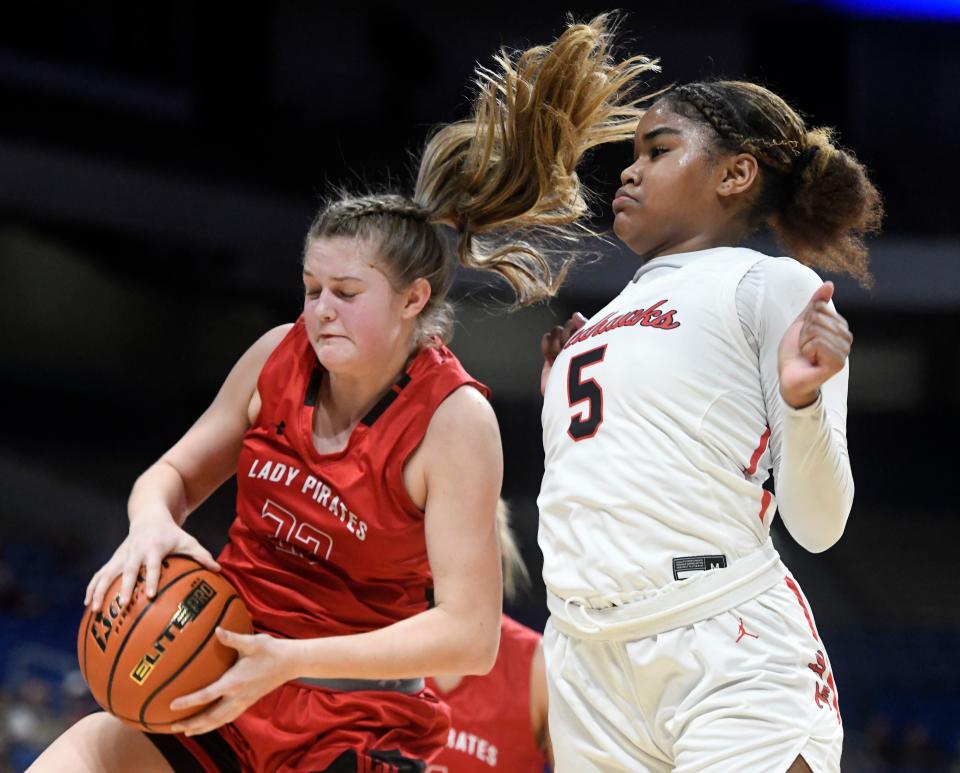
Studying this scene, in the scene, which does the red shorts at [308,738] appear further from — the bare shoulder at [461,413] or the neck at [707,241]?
the neck at [707,241]

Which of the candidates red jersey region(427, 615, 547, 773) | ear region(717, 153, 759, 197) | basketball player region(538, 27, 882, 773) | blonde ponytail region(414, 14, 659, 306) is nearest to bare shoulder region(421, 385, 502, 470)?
basketball player region(538, 27, 882, 773)

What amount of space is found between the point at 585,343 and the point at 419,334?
0.43 m

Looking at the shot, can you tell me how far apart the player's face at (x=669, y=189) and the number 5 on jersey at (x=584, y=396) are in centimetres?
28

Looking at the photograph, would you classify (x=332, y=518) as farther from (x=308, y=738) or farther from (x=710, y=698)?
(x=710, y=698)

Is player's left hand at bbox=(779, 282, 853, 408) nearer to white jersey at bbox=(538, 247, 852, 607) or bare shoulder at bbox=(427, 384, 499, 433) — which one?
white jersey at bbox=(538, 247, 852, 607)

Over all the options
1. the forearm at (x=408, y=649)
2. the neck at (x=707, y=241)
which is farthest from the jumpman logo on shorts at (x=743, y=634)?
the neck at (x=707, y=241)

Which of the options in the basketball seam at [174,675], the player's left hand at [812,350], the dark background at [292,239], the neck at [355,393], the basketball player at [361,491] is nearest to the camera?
the player's left hand at [812,350]

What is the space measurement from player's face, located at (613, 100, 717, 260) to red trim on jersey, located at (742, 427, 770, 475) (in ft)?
1.48

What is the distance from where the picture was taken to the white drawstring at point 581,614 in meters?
2.04

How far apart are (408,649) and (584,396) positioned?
55 centimetres

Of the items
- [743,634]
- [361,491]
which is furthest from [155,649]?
[743,634]

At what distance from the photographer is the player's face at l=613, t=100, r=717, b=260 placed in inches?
92.0

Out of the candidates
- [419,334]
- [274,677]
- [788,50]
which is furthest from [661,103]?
[788,50]

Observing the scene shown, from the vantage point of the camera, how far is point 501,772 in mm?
3305
